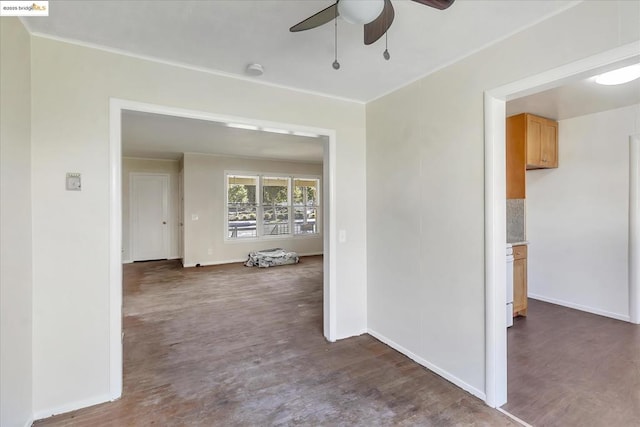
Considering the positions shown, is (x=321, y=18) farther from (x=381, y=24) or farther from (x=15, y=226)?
(x=15, y=226)

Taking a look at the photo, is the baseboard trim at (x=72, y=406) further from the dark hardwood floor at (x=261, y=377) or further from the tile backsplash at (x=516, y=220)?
the tile backsplash at (x=516, y=220)

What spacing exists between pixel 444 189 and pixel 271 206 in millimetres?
5916

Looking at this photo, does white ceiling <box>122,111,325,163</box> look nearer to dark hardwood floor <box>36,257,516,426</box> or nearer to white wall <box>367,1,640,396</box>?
white wall <box>367,1,640,396</box>

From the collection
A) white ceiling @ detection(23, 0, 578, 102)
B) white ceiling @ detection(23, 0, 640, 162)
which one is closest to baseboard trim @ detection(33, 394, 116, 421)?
white ceiling @ detection(23, 0, 640, 162)

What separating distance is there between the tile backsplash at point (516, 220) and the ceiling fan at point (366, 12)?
3616 mm

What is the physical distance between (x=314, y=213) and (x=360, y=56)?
21.1ft

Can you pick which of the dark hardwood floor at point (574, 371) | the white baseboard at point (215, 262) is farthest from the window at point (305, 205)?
the dark hardwood floor at point (574, 371)

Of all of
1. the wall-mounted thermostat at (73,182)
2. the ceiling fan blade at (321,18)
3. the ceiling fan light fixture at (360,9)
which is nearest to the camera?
the ceiling fan light fixture at (360,9)

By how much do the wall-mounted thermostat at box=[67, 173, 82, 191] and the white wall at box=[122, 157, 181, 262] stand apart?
5920mm

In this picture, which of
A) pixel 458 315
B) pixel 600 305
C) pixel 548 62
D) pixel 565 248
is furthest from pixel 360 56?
pixel 600 305

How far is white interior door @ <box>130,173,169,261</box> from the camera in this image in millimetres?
7305

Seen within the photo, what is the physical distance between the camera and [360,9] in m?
1.29

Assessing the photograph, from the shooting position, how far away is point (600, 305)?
12.5ft

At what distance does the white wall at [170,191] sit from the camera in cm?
720
